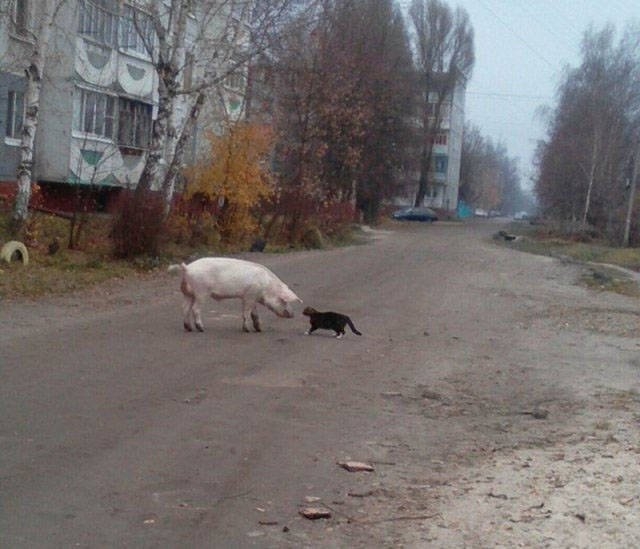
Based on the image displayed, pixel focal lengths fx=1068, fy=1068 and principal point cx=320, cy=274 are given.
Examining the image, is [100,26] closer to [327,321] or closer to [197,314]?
[197,314]

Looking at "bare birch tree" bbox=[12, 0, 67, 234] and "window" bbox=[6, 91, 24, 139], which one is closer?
"bare birch tree" bbox=[12, 0, 67, 234]

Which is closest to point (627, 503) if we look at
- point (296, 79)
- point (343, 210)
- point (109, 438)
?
point (109, 438)

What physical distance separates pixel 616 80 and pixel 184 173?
47.0m

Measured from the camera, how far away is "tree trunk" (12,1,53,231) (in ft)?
79.6

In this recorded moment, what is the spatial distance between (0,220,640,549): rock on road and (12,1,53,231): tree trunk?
288 inches

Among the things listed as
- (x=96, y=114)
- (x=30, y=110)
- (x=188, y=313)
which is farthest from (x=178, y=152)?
(x=188, y=313)

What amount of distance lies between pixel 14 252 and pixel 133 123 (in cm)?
1880

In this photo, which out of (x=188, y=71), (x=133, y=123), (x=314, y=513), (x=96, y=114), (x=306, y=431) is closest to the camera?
(x=314, y=513)

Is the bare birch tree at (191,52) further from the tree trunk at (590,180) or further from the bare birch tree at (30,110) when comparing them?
the tree trunk at (590,180)

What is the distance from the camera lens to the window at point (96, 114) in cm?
3656

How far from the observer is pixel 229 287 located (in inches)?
599

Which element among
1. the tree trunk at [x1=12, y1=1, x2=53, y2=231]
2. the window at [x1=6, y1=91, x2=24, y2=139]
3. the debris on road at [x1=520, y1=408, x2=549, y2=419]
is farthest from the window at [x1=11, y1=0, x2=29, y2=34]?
the debris on road at [x1=520, y1=408, x2=549, y2=419]

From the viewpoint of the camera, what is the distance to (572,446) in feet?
31.4

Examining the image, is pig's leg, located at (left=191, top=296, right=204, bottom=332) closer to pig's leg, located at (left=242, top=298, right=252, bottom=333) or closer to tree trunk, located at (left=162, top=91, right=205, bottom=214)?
pig's leg, located at (left=242, top=298, right=252, bottom=333)
